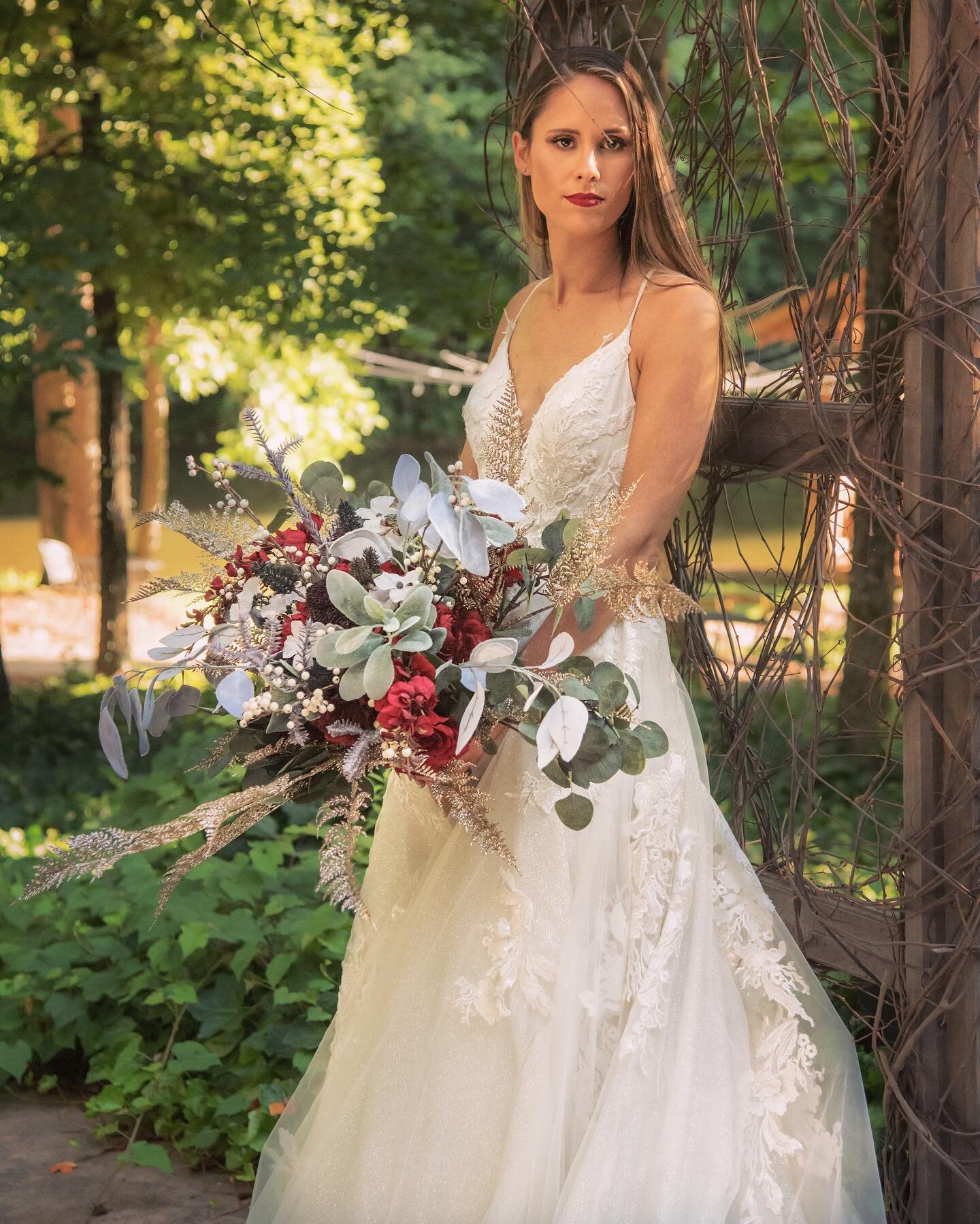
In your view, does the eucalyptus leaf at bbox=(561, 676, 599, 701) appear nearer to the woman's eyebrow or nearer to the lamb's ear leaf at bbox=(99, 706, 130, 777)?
the lamb's ear leaf at bbox=(99, 706, 130, 777)

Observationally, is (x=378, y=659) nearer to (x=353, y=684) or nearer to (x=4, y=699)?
(x=353, y=684)

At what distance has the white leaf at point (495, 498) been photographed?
165cm

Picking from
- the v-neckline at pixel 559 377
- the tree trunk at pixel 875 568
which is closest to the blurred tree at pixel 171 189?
the tree trunk at pixel 875 568

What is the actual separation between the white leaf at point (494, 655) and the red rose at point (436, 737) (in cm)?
8

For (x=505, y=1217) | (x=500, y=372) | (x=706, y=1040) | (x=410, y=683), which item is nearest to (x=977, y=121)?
(x=500, y=372)

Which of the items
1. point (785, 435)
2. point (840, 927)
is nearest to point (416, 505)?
point (785, 435)

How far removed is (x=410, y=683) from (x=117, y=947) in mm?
2336

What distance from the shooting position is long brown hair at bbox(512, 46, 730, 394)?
7.34 feet

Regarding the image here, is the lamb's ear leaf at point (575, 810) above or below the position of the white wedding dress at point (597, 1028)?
above

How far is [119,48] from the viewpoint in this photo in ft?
23.2

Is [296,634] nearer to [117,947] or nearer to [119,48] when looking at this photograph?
[117,947]

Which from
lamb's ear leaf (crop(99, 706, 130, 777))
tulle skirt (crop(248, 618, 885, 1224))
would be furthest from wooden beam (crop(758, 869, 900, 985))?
lamb's ear leaf (crop(99, 706, 130, 777))

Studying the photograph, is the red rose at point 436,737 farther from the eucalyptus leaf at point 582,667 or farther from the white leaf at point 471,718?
the eucalyptus leaf at point 582,667

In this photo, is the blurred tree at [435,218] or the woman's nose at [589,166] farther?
the blurred tree at [435,218]
